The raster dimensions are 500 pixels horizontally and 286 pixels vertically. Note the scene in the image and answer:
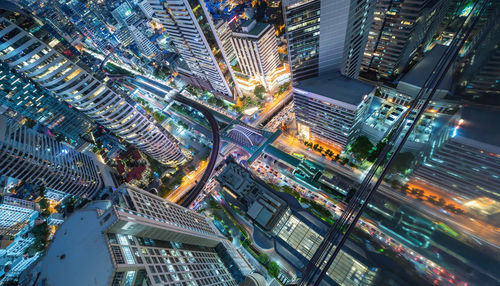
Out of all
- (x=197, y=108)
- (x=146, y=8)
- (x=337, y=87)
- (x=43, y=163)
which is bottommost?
(x=43, y=163)

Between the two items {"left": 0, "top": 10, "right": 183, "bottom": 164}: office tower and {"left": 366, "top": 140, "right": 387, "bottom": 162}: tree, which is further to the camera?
{"left": 366, "top": 140, "right": 387, "bottom": 162}: tree

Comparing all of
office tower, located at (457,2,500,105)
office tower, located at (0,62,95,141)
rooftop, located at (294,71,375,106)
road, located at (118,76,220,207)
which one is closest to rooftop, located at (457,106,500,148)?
office tower, located at (457,2,500,105)

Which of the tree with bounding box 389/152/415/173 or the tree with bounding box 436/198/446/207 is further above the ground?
the tree with bounding box 389/152/415/173

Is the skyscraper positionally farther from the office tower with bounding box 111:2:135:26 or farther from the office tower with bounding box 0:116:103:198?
the office tower with bounding box 111:2:135:26

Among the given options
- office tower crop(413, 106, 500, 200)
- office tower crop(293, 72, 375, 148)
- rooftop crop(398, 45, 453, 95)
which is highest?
rooftop crop(398, 45, 453, 95)

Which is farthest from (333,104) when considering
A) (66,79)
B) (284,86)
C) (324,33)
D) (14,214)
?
(14,214)

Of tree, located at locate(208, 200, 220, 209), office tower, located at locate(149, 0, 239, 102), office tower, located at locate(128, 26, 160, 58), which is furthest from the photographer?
office tower, located at locate(128, 26, 160, 58)

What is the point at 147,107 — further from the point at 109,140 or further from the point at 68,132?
the point at 68,132

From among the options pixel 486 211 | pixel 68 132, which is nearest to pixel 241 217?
pixel 486 211

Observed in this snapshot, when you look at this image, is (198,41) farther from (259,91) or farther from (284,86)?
(284,86)
